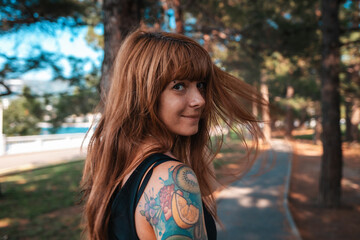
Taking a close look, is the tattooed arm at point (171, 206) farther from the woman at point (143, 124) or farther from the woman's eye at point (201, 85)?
the woman's eye at point (201, 85)

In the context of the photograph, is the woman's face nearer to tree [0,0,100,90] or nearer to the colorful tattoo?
the colorful tattoo

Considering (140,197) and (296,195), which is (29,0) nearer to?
(140,197)

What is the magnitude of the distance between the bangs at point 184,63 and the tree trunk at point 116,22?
193 cm

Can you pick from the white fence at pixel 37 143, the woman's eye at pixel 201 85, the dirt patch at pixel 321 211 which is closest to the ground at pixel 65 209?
the dirt patch at pixel 321 211

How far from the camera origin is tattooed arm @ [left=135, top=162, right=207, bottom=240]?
1008 mm

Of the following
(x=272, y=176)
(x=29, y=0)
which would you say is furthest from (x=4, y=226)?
(x=272, y=176)

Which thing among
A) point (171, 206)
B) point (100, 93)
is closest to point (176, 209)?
point (171, 206)

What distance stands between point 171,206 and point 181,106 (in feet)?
1.59

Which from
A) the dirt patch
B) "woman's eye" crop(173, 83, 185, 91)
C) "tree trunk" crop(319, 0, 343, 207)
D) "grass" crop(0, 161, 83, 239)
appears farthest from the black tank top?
"tree trunk" crop(319, 0, 343, 207)

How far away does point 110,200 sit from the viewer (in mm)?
1311

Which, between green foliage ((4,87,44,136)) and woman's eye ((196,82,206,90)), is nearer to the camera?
woman's eye ((196,82,206,90))

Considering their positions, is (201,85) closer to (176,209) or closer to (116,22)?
(176,209)

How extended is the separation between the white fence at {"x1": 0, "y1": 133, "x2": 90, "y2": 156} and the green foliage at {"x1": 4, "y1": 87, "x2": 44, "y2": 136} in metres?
2.17

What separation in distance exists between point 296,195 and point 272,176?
218cm
